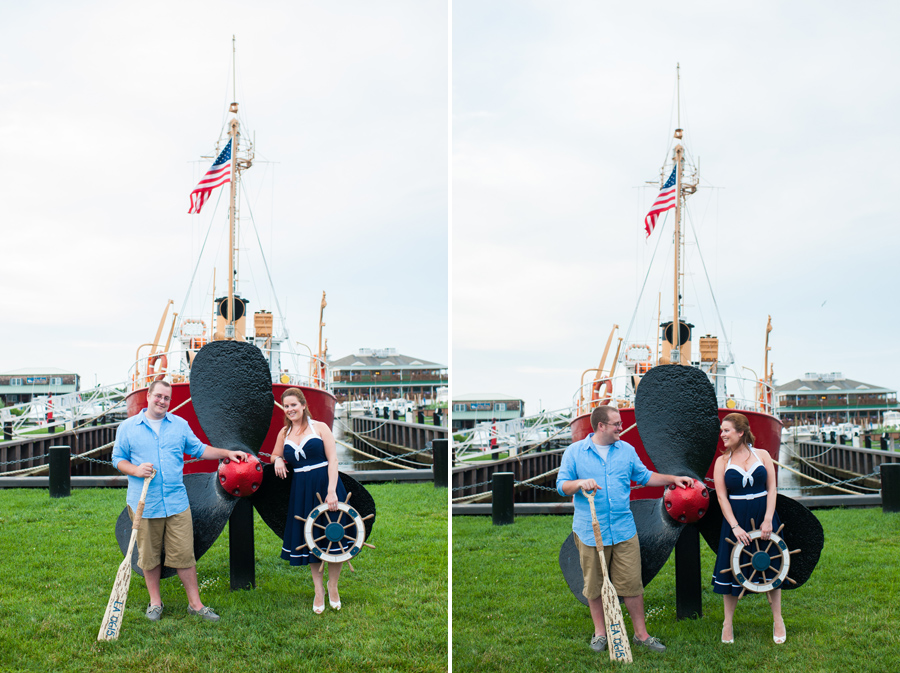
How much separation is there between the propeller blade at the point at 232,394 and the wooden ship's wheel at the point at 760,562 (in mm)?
3030

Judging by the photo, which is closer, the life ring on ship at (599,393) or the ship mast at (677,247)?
the ship mast at (677,247)

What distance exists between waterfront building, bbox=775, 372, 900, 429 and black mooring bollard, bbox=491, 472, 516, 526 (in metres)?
13.6

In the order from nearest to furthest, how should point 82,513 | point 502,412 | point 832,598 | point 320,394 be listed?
point 832,598
point 82,513
point 320,394
point 502,412

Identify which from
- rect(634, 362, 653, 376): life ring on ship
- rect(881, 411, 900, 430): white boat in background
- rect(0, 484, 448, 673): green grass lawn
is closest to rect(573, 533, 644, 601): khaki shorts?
rect(0, 484, 448, 673): green grass lawn

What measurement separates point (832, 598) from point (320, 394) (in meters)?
6.68

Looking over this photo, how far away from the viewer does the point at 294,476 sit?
4262mm

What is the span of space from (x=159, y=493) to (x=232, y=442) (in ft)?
1.78

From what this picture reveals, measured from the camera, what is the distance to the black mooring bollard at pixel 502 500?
24.9 ft

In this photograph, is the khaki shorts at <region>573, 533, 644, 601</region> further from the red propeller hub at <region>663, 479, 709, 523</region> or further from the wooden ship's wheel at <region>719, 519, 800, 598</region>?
the wooden ship's wheel at <region>719, 519, 800, 598</region>

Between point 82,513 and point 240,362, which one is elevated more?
point 240,362

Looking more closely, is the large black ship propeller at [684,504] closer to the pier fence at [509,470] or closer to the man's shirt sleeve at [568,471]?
the man's shirt sleeve at [568,471]

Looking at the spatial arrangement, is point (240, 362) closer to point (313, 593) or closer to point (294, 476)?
point (294, 476)

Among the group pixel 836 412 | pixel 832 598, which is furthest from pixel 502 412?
pixel 832 598

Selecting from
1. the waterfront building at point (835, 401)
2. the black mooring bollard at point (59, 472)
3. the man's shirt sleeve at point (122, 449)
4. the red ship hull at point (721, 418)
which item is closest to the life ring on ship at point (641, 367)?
the red ship hull at point (721, 418)
